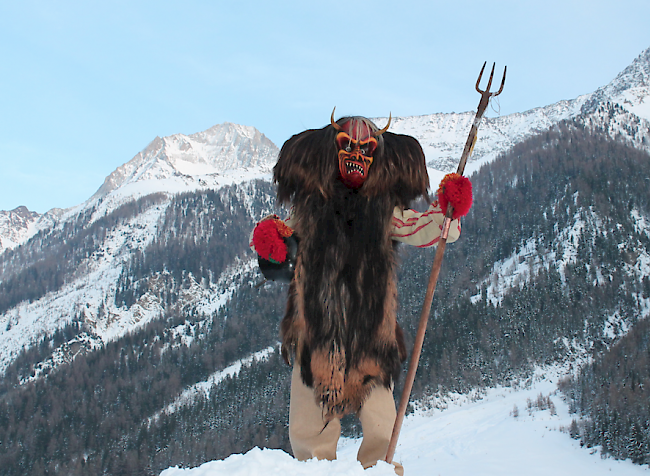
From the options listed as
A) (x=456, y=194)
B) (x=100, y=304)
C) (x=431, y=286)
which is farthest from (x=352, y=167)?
(x=100, y=304)

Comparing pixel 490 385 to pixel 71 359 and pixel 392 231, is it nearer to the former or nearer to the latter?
pixel 392 231

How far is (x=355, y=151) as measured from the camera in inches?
136

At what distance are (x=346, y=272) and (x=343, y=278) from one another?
0.15 ft

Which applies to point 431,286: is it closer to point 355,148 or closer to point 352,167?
point 352,167

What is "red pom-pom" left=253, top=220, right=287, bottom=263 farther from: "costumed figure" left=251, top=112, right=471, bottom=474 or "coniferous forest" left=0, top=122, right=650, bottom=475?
"coniferous forest" left=0, top=122, right=650, bottom=475

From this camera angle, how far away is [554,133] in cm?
13575

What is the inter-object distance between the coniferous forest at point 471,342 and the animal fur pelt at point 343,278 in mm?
33019

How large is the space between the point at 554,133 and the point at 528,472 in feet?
432

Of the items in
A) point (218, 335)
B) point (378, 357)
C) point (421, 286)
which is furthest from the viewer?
point (218, 335)

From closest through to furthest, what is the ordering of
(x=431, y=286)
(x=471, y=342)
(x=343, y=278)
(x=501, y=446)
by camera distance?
(x=431, y=286)
(x=343, y=278)
(x=501, y=446)
(x=471, y=342)

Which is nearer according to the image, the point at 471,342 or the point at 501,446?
the point at 501,446

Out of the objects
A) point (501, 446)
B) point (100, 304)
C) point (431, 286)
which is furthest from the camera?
point (100, 304)

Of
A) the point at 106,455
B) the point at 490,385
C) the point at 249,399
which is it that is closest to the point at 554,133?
the point at 490,385

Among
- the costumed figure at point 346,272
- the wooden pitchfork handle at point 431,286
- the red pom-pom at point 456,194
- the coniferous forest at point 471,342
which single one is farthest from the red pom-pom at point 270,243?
the coniferous forest at point 471,342
